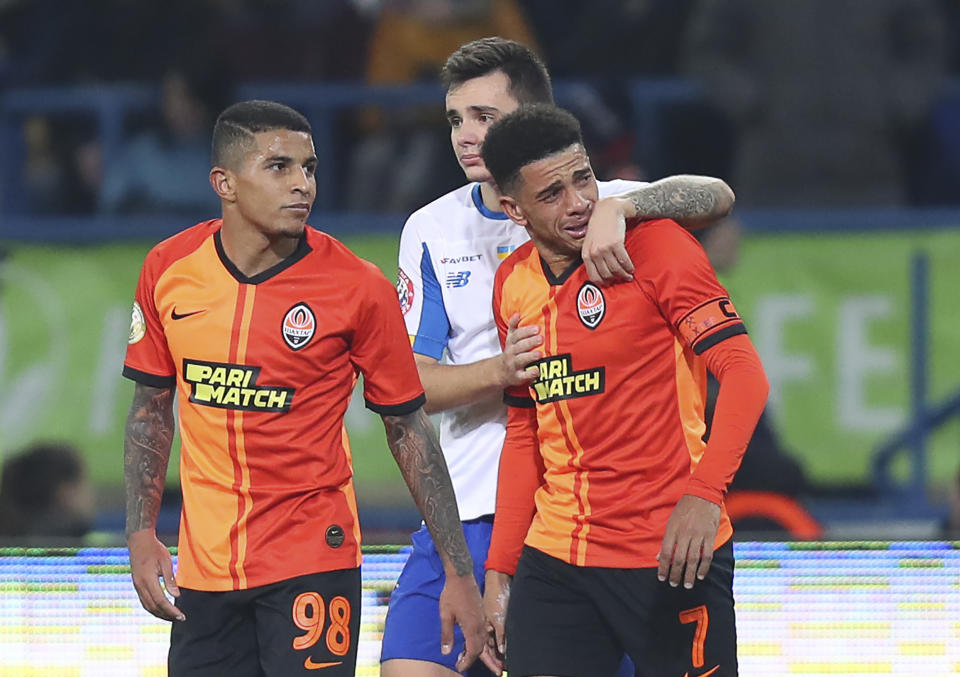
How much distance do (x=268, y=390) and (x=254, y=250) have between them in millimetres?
367

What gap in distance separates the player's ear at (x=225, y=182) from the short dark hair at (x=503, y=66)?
2.62ft

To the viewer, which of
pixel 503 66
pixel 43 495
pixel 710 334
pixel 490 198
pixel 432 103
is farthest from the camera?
pixel 432 103

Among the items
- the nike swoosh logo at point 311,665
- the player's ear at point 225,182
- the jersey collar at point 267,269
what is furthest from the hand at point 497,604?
the player's ear at point 225,182

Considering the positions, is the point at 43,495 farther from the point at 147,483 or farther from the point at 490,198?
the point at 490,198

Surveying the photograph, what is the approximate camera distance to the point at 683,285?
404cm

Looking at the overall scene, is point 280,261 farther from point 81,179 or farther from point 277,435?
point 81,179

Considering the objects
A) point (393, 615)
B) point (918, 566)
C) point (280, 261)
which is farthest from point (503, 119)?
point (918, 566)

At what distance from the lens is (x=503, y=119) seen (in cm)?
436

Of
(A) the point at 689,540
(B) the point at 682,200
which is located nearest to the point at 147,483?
(A) the point at 689,540

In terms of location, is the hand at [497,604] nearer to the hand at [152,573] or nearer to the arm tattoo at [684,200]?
the hand at [152,573]

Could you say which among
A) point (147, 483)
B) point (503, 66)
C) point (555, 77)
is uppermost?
point (555, 77)

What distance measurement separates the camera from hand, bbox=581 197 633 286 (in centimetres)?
406

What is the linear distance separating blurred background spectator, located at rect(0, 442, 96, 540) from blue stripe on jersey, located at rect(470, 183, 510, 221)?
9.15 feet

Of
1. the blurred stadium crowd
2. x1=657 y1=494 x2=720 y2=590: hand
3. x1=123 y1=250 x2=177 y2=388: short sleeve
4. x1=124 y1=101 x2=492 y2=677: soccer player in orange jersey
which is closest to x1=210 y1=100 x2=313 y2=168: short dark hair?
x1=124 y1=101 x2=492 y2=677: soccer player in orange jersey
